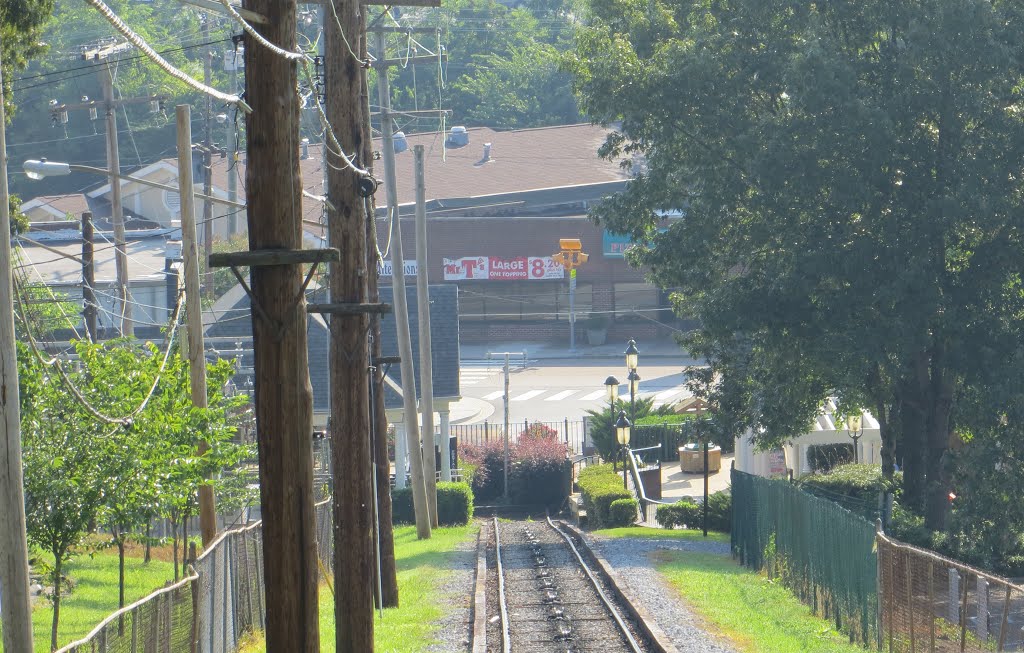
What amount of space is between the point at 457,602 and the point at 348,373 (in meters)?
7.77

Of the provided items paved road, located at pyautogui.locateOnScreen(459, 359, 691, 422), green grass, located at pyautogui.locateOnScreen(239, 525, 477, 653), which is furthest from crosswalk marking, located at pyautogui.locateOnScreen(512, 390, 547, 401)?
green grass, located at pyautogui.locateOnScreen(239, 525, 477, 653)

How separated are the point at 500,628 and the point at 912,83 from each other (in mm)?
12893

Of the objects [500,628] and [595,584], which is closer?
[500,628]

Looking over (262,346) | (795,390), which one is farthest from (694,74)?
(262,346)

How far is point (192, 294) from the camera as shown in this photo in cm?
1627

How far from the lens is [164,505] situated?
16.4 m

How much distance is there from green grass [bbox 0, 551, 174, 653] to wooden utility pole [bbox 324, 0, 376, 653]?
5324 mm

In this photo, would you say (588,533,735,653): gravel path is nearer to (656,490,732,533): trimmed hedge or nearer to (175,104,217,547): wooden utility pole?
(656,490,732,533): trimmed hedge

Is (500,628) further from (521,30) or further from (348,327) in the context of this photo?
(521,30)

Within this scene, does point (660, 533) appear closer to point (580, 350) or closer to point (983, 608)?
point (983, 608)

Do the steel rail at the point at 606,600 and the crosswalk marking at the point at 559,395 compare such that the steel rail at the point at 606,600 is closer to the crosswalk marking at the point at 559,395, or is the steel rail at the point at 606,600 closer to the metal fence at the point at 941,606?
the metal fence at the point at 941,606

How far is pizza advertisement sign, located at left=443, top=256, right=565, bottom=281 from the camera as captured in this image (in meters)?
Result: 65.9

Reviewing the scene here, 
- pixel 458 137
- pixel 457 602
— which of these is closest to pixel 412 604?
pixel 457 602

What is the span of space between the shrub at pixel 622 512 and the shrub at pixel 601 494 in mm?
140
